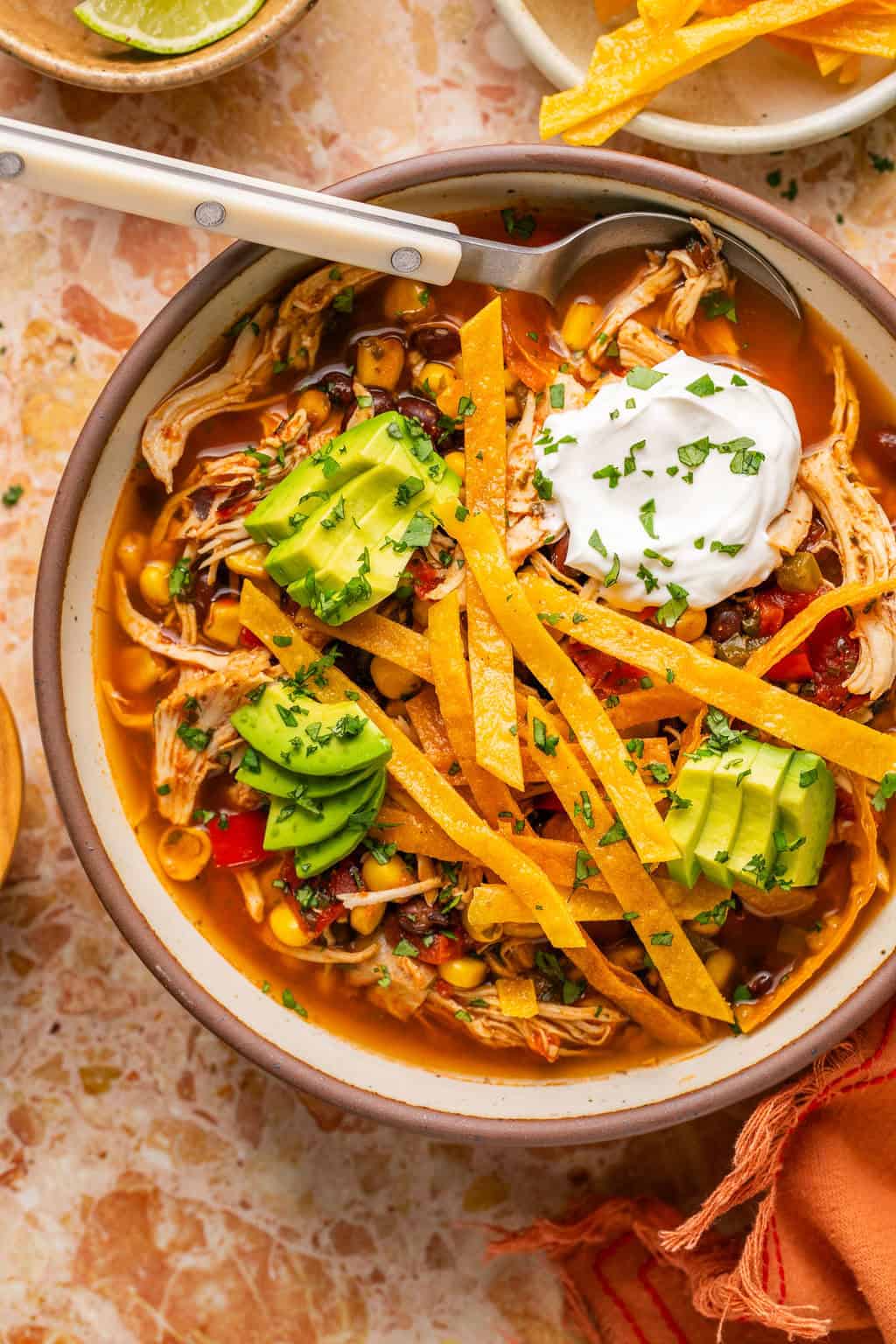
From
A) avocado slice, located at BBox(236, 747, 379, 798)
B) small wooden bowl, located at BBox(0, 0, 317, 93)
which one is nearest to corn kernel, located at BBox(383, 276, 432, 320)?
small wooden bowl, located at BBox(0, 0, 317, 93)

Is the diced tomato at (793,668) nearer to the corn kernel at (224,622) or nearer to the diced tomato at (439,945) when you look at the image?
the diced tomato at (439,945)

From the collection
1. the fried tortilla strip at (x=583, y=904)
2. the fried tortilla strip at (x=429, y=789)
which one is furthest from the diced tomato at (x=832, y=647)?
the fried tortilla strip at (x=429, y=789)

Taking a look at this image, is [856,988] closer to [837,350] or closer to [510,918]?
[510,918]

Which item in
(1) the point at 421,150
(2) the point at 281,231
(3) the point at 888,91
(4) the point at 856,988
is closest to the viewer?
(2) the point at 281,231

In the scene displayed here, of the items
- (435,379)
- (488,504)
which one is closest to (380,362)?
(435,379)

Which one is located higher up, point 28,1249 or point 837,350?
point 837,350

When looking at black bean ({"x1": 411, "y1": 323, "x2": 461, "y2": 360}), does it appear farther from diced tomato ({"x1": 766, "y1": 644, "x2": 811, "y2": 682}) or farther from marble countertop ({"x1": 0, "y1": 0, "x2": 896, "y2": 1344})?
diced tomato ({"x1": 766, "y1": 644, "x2": 811, "y2": 682})

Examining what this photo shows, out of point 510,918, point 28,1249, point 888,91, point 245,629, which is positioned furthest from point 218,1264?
point 888,91
